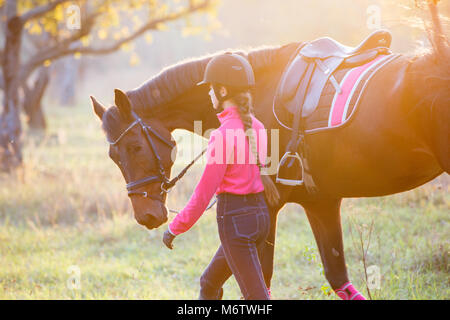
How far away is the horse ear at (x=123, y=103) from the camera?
3.11 metres

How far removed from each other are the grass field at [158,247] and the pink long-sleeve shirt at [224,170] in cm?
98

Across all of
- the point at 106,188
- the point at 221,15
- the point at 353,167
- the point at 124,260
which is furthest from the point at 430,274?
the point at 221,15

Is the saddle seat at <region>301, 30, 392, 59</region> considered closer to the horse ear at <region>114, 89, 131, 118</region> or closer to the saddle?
the saddle

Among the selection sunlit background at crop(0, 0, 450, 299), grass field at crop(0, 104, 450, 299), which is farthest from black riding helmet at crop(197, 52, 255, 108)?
grass field at crop(0, 104, 450, 299)

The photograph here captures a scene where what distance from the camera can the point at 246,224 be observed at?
246 cm

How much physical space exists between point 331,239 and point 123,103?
1904 mm

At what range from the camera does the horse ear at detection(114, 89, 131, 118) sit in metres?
3.11

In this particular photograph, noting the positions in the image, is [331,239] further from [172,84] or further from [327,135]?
[172,84]

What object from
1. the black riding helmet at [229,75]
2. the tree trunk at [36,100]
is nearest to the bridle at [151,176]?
the black riding helmet at [229,75]

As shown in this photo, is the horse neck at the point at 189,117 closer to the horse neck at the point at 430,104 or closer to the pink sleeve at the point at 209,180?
the pink sleeve at the point at 209,180

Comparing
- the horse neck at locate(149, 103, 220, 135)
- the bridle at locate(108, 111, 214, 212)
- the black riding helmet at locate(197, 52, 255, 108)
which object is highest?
the black riding helmet at locate(197, 52, 255, 108)

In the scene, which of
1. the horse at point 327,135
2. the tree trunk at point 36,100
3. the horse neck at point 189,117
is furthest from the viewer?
the tree trunk at point 36,100

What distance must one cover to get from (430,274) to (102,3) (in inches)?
380

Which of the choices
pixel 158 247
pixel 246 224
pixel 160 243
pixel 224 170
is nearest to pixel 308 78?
pixel 224 170
